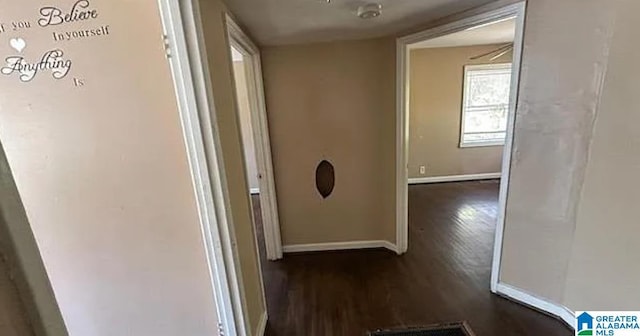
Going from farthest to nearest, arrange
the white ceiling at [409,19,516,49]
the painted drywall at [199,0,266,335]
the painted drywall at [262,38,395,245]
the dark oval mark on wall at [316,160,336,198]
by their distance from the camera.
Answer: the white ceiling at [409,19,516,49] < the dark oval mark on wall at [316,160,336,198] < the painted drywall at [262,38,395,245] < the painted drywall at [199,0,266,335]

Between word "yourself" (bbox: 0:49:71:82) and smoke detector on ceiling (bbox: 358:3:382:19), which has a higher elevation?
smoke detector on ceiling (bbox: 358:3:382:19)

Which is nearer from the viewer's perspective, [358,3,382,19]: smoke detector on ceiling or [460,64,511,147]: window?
[358,3,382,19]: smoke detector on ceiling

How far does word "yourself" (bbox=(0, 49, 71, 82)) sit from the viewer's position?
1305 millimetres

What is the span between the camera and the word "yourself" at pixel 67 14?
1249 millimetres

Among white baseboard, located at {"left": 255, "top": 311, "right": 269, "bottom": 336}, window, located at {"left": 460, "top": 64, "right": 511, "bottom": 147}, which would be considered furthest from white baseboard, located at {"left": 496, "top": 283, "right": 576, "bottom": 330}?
window, located at {"left": 460, "top": 64, "right": 511, "bottom": 147}

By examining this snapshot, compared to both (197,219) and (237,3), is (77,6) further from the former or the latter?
(197,219)

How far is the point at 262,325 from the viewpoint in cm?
213

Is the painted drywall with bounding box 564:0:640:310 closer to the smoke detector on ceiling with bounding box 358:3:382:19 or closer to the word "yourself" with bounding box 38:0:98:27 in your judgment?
the smoke detector on ceiling with bounding box 358:3:382:19

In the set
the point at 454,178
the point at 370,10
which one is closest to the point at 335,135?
the point at 370,10

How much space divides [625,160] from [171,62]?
7.48ft

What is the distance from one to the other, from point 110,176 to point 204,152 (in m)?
0.49

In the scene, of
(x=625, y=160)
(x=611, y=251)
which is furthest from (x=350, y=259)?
(x=625, y=160)

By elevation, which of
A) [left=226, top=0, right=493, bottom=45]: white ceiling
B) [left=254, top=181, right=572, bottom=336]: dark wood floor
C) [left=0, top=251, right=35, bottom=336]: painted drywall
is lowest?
[left=254, top=181, right=572, bottom=336]: dark wood floor

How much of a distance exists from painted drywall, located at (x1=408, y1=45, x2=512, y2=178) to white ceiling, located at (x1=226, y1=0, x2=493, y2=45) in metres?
2.87
